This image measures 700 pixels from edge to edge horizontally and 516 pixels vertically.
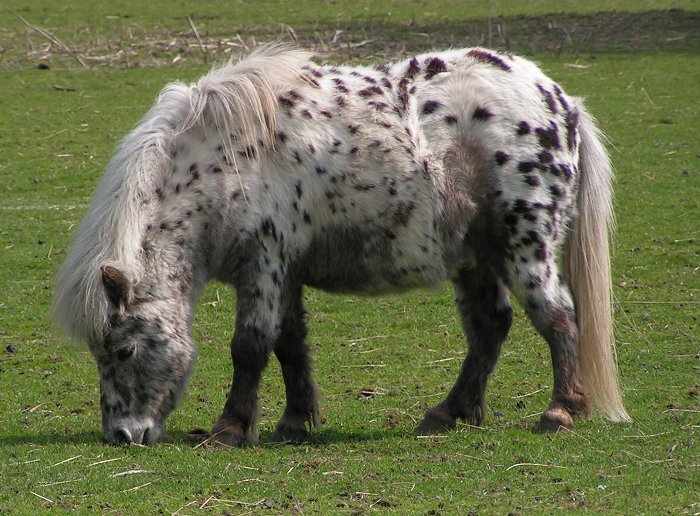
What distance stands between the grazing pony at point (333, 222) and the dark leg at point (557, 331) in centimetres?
1

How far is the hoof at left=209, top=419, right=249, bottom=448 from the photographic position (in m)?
6.62

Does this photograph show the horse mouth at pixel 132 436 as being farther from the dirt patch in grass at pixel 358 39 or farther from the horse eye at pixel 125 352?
the dirt patch in grass at pixel 358 39

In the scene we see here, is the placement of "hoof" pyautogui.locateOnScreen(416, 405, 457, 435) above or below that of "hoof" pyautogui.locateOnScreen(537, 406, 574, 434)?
below

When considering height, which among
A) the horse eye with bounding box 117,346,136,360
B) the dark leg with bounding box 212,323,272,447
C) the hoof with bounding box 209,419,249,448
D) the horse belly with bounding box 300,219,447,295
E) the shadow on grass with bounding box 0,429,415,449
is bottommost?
the shadow on grass with bounding box 0,429,415,449

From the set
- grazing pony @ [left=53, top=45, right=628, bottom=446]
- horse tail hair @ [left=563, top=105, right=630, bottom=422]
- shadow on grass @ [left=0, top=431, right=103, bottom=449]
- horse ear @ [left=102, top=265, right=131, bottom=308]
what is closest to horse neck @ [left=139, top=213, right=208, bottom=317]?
grazing pony @ [left=53, top=45, right=628, bottom=446]

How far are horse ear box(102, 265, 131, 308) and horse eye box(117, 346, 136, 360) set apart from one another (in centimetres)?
24

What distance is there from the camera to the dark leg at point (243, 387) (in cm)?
666

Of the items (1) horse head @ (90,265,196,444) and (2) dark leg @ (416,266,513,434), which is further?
(2) dark leg @ (416,266,513,434)

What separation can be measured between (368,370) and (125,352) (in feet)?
7.83

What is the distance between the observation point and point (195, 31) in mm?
19734

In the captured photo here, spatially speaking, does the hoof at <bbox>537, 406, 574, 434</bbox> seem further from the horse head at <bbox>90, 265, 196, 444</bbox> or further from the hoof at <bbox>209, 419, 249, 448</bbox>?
the horse head at <bbox>90, 265, 196, 444</bbox>

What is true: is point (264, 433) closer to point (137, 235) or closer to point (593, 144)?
point (137, 235)

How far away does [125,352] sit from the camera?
6496 mm

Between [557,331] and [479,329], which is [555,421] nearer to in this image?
[557,331]
